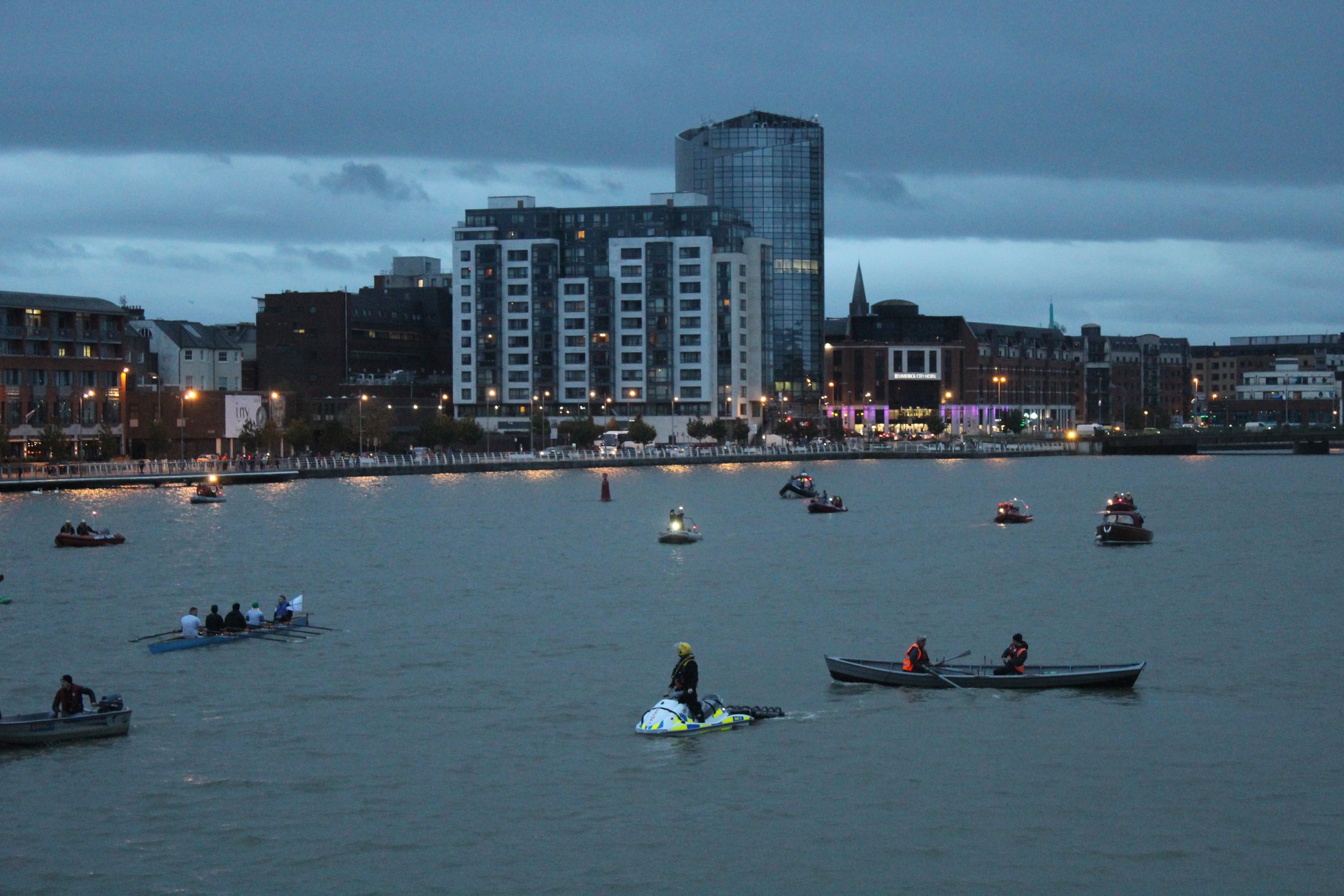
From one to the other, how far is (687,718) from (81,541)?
208 feet

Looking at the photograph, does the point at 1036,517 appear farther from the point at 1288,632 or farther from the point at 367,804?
the point at 367,804

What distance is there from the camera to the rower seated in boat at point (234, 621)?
60.1 metres

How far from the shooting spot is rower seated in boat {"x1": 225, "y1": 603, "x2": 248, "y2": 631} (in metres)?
60.1

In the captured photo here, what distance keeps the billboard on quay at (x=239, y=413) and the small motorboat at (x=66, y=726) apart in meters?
146

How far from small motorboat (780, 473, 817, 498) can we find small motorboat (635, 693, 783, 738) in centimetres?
10239

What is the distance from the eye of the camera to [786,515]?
129750 mm

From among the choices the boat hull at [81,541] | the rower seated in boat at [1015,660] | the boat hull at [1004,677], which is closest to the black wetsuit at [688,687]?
the boat hull at [1004,677]

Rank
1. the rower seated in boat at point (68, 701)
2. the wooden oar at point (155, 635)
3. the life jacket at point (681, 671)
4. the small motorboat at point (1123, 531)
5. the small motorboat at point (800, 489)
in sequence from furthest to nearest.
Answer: the small motorboat at point (800, 489)
the small motorboat at point (1123, 531)
the wooden oar at point (155, 635)
the life jacket at point (681, 671)
the rower seated in boat at point (68, 701)

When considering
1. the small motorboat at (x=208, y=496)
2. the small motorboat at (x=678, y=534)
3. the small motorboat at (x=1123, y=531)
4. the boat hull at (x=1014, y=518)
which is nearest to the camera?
the small motorboat at (x=678, y=534)

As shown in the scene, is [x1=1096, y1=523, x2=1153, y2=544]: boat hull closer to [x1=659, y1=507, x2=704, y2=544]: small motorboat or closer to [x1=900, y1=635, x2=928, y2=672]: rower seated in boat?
[x1=659, y1=507, x2=704, y2=544]: small motorboat

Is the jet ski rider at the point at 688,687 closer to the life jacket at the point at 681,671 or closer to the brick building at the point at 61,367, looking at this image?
the life jacket at the point at 681,671

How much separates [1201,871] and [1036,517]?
9503 cm

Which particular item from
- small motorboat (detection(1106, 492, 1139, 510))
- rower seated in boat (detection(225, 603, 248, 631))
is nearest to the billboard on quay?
small motorboat (detection(1106, 492, 1139, 510))

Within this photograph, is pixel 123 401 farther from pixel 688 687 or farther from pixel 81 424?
pixel 688 687
